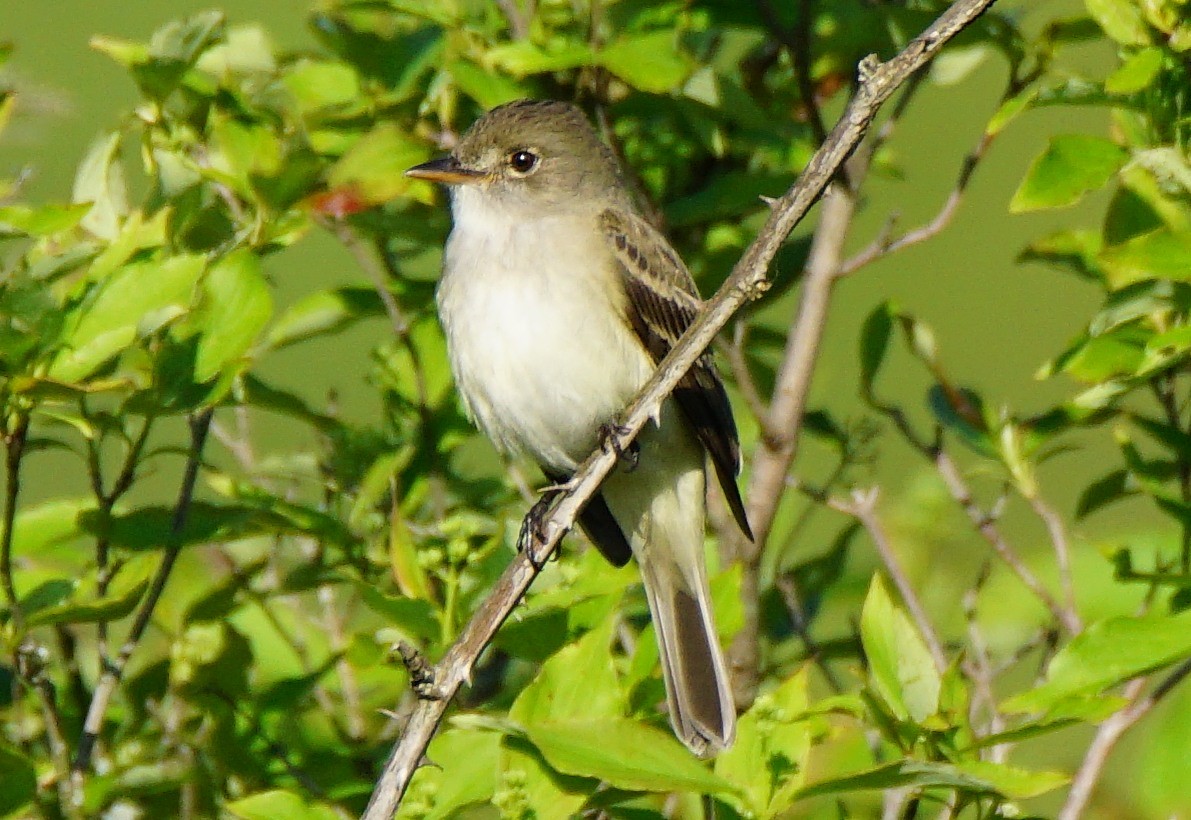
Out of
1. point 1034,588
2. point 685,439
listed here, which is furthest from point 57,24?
point 1034,588

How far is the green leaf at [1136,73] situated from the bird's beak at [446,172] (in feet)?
4.88

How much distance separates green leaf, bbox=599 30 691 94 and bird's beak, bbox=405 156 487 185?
0.52m

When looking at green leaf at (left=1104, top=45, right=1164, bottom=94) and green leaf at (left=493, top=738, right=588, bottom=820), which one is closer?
green leaf at (left=493, top=738, right=588, bottom=820)

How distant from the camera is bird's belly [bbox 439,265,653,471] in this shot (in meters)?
3.93

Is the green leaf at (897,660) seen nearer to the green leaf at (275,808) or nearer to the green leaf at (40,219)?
the green leaf at (275,808)

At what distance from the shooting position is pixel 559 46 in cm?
364

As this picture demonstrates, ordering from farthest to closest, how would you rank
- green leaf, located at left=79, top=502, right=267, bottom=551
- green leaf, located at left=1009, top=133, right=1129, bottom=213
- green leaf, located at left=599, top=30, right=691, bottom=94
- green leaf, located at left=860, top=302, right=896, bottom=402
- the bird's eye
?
the bird's eye
green leaf, located at left=860, top=302, right=896, bottom=402
green leaf, located at left=599, top=30, right=691, bottom=94
green leaf, located at left=79, top=502, right=267, bottom=551
green leaf, located at left=1009, top=133, right=1129, bottom=213

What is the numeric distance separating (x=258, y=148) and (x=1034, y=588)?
186 cm

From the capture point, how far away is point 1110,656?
262cm

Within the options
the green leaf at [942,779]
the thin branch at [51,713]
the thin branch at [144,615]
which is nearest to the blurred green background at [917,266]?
the thin branch at [144,615]

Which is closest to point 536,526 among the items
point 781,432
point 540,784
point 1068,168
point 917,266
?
point 781,432

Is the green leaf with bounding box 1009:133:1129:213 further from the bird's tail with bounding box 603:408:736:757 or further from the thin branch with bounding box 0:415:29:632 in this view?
the thin branch with bounding box 0:415:29:632

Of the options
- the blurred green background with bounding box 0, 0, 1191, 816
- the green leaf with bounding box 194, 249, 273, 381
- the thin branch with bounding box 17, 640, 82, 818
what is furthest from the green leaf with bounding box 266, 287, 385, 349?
the blurred green background with bounding box 0, 0, 1191, 816

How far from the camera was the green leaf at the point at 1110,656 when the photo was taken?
2.57 metres
